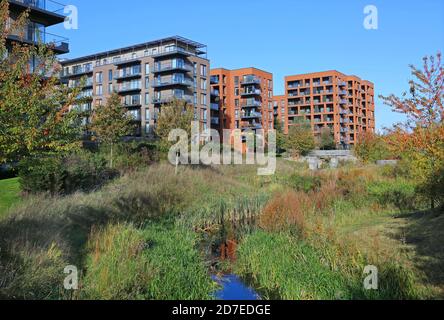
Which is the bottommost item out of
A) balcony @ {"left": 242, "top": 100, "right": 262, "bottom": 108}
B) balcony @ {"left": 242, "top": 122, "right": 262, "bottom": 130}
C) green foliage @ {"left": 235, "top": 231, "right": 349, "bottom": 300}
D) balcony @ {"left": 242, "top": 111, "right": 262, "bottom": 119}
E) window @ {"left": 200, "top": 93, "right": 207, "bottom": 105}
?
green foliage @ {"left": 235, "top": 231, "right": 349, "bottom": 300}

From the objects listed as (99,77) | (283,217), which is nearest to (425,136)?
(283,217)

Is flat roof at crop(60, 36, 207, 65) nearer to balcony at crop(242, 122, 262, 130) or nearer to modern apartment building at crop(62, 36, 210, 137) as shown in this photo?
modern apartment building at crop(62, 36, 210, 137)

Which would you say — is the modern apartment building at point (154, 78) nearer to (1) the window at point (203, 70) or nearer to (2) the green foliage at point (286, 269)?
(1) the window at point (203, 70)

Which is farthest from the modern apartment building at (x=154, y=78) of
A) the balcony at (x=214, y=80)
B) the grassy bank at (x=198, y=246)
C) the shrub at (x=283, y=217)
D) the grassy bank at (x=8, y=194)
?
the shrub at (x=283, y=217)

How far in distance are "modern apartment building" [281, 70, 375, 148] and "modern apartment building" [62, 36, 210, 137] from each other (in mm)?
26647

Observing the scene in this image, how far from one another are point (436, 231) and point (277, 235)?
378cm

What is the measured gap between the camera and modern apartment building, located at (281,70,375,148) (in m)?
82.8

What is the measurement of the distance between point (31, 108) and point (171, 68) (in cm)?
5128

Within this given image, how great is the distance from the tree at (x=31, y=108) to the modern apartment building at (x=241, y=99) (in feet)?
211

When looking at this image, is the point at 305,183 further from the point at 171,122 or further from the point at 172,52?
the point at 172,52

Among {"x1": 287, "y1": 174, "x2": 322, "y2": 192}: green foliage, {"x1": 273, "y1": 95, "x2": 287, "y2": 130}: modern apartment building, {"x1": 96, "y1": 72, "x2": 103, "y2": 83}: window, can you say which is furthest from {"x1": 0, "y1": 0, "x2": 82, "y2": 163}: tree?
{"x1": 273, "y1": 95, "x2": 287, "y2": 130}: modern apartment building

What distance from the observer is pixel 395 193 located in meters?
16.2

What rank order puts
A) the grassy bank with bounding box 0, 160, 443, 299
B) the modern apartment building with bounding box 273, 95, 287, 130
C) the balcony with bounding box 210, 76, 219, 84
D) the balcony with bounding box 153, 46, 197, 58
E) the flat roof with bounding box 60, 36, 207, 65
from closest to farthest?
the grassy bank with bounding box 0, 160, 443, 299
the balcony with bounding box 153, 46, 197, 58
the flat roof with bounding box 60, 36, 207, 65
the balcony with bounding box 210, 76, 219, 84
the modern apartment building with bounding box 273, 95, 287, 130
